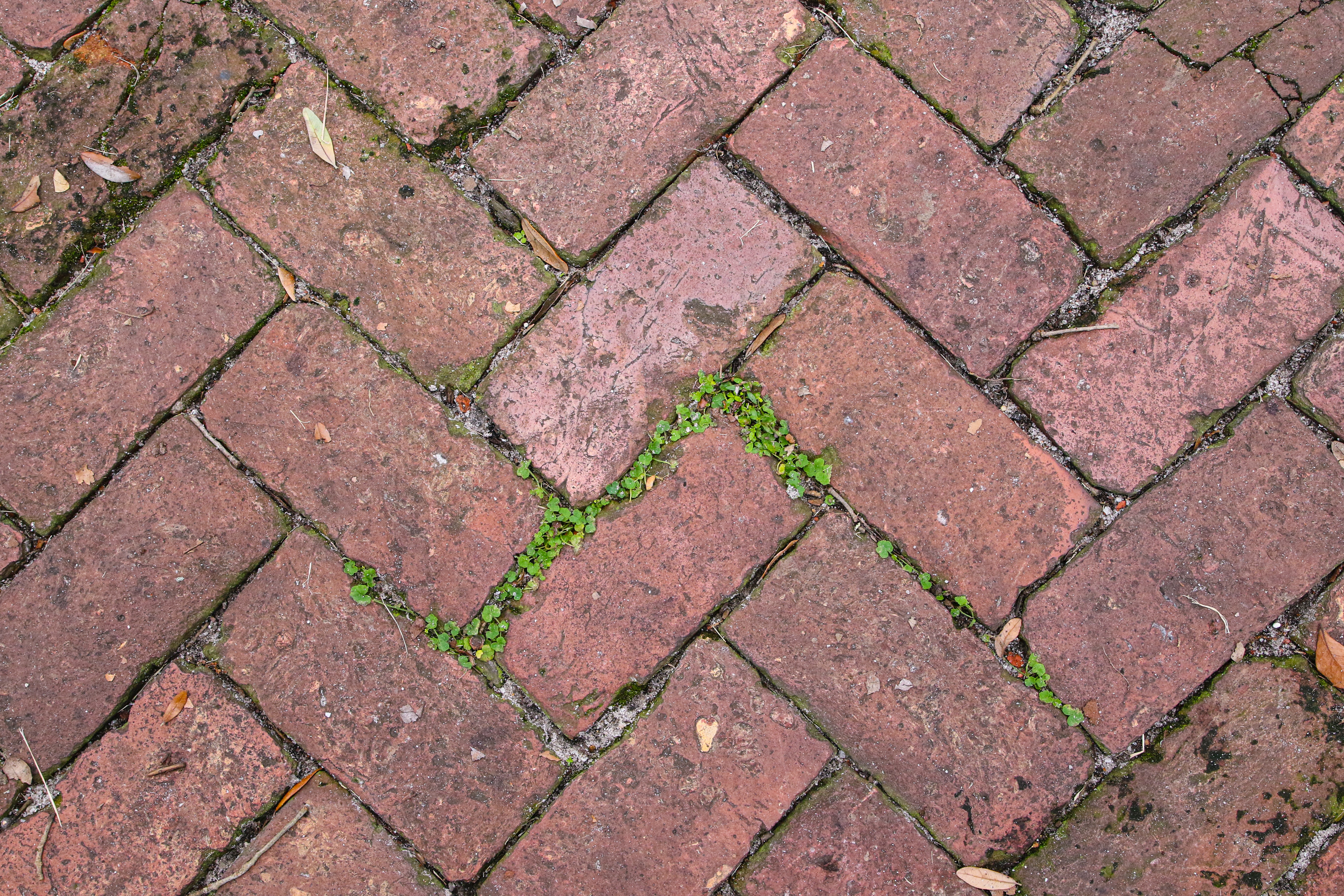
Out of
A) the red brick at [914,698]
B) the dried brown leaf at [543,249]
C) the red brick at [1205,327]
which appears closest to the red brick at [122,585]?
the dried brown leaf at [543,249]

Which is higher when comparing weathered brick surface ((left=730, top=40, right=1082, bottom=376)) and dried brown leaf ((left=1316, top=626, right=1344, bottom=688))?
weathered brick surface ((left=730, top=40, right=1082, bottom=376))

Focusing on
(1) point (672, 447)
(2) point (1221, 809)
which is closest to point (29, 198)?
(1) point (672, 447)

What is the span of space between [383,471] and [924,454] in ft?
5.19

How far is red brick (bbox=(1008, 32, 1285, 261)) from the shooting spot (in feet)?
7.16

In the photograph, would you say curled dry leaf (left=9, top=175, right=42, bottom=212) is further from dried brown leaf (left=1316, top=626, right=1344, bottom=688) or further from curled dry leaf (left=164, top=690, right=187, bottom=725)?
dried brown leaf (left=1316, top=626, right=1344, bottom=688)

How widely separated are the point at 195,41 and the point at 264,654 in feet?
5.97

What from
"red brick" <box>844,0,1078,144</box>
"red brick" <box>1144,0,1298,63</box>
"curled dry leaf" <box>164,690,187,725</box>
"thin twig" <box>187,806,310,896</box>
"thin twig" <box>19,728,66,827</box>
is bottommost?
"thin twig" <box>19,728,66,827</box>

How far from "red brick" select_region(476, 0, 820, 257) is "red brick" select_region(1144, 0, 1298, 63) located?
3.40 ft

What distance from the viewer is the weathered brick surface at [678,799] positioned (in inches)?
84.5

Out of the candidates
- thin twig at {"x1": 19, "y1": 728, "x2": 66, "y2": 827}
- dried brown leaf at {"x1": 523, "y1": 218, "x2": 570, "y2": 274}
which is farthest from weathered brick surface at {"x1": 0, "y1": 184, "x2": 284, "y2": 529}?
dried brown leaf at {"x1": 523, "y1": 218, "x2": 570, "y2": 274}

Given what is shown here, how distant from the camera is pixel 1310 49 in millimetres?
2170

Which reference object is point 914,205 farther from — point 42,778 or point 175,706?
point 42,778

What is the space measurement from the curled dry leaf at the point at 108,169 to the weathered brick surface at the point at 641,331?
122 cm

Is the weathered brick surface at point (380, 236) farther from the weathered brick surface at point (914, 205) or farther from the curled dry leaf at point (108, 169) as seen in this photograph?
the weathered brick surface at point (914, 205)
